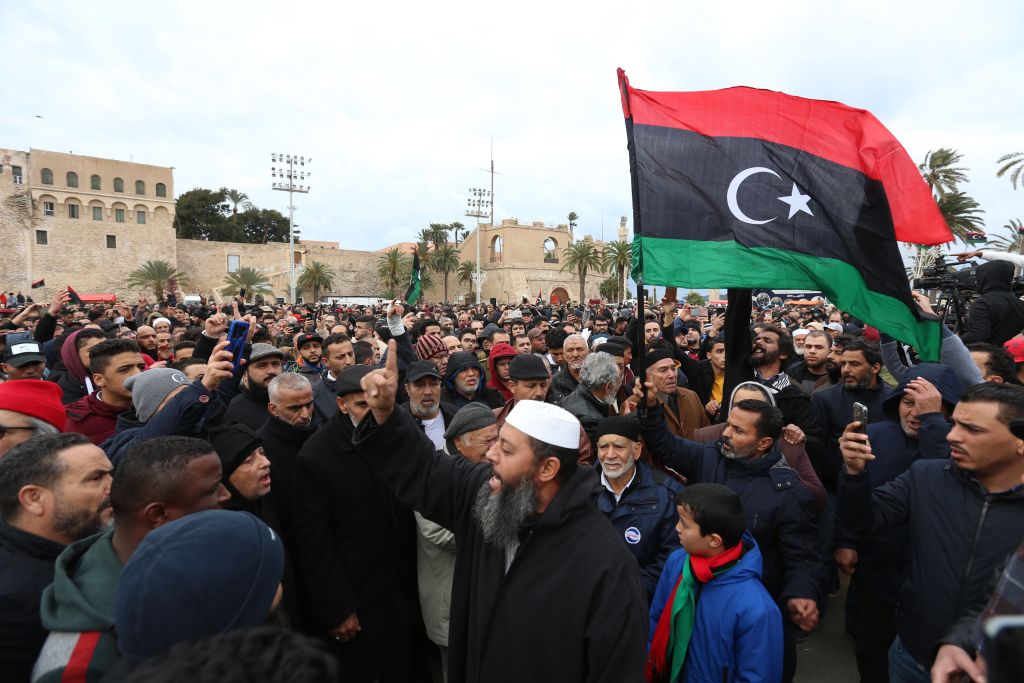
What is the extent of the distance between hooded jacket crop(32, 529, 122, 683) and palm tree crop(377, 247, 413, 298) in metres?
52.6

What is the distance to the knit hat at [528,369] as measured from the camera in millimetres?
4516

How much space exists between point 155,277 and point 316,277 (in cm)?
1264

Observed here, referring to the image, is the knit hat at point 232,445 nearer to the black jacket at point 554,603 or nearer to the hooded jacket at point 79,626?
the black jacket at point 554,603

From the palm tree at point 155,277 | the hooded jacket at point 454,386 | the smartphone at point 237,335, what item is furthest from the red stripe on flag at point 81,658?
the palm tree at point 155,277

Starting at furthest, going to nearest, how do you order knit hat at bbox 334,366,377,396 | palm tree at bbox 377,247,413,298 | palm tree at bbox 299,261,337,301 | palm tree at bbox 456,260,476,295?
palm tree at bbox 456,260,476,295
palm tree at bbox 377,247,413,298
palm tree at bbox 299,261,337,301
knit hat at bbox 334,366,377,396

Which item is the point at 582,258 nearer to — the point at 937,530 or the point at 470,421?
the point at 470,421

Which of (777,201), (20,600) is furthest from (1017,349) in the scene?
(20,600)

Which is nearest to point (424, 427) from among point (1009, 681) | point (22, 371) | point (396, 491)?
point (396, 491)

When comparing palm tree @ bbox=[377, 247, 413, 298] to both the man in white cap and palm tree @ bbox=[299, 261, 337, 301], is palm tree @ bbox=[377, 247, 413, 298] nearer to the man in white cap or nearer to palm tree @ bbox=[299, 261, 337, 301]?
palm tree @ bbox=[299, 261, 337, 301]

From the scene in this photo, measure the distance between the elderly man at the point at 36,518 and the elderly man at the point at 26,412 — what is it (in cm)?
100

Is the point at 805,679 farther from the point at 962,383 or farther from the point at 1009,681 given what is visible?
the point at 1009,681

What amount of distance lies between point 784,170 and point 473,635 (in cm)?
342

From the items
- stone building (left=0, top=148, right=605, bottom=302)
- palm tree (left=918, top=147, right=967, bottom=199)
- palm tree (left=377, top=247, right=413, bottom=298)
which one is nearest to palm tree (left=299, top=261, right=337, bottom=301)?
stone building (left=0, top=148, right=605, bottom=302)

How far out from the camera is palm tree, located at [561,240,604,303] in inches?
2217
